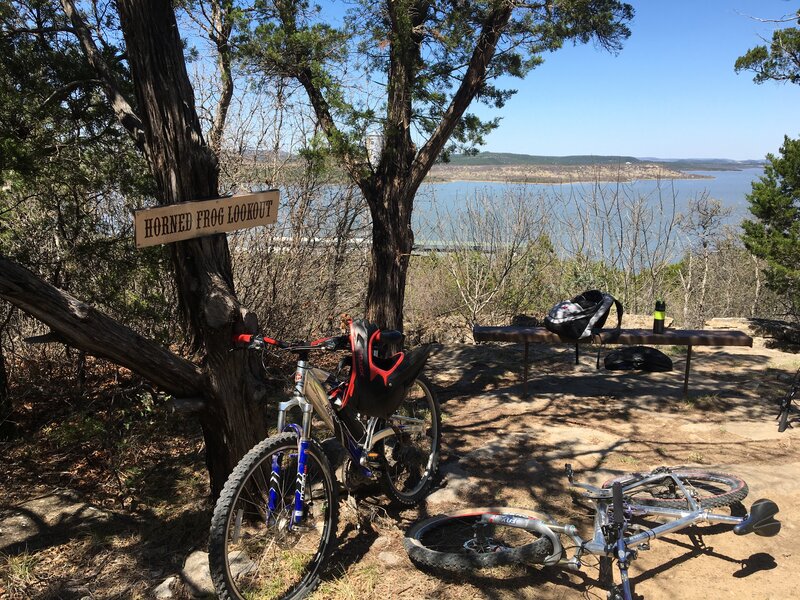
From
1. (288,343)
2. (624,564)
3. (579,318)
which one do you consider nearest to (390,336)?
(288,343)

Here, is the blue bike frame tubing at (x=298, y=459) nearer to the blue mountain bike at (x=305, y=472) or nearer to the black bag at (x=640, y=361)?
the blue mountain bike at (x=305, y=472)

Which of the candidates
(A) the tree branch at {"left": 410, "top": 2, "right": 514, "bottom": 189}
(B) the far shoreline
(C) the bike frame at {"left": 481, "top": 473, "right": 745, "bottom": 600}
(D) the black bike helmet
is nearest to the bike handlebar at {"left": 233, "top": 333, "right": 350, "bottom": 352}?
(D) the black bike helmet

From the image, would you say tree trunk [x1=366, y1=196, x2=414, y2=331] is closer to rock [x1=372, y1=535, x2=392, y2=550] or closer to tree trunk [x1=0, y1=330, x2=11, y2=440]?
rock [x1=372, y1=535, x2=392, y2=550]

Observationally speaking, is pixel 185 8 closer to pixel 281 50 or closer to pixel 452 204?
pixel 281 50

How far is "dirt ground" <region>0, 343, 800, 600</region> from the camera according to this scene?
300cm

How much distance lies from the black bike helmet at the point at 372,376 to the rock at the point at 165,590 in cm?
123

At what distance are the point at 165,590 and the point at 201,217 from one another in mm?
1859

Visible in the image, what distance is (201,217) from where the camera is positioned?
2.98 metres

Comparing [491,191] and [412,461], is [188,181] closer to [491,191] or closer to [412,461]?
[412,461]

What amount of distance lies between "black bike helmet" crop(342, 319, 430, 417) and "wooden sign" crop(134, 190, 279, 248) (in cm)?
80

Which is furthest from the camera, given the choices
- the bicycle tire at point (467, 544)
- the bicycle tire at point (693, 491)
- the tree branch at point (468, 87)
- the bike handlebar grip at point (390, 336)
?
the tree branch at point (468, 87)

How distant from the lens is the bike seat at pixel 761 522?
2924 millimetres

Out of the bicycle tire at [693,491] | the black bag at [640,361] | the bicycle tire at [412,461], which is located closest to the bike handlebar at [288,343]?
the bicycle tire at [412,461]

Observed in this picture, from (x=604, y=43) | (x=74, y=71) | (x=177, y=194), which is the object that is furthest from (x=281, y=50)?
(x=604, y=43)
